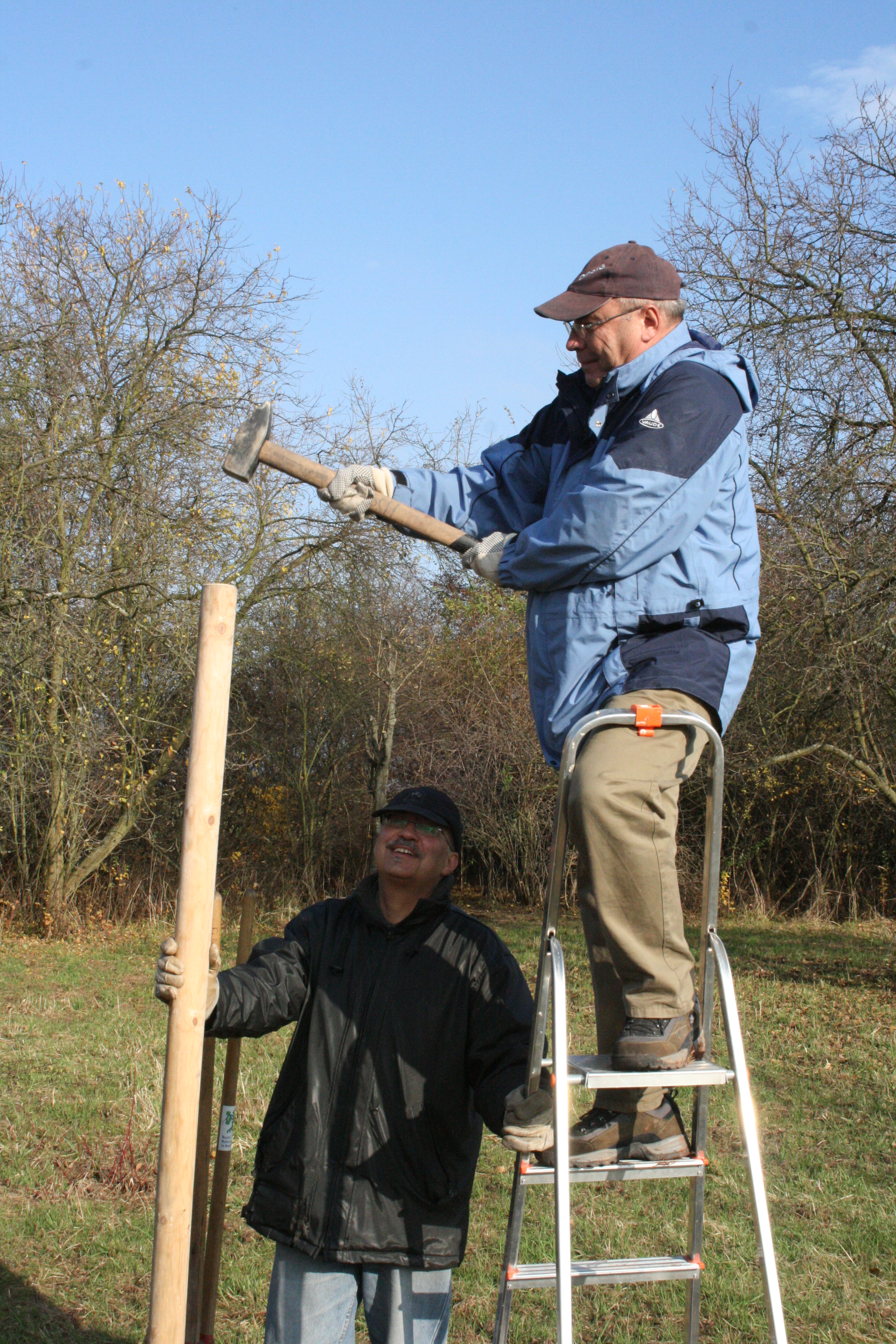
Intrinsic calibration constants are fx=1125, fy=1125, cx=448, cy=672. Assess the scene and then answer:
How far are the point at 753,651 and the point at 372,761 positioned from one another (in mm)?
13319

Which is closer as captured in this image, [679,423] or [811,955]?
[679,423]

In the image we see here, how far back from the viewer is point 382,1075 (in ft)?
9.46

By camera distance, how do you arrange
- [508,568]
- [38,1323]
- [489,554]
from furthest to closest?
[38,1323]
[489,554]
[508,568]

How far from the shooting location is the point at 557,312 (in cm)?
263

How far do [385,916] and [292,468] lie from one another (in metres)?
1.26

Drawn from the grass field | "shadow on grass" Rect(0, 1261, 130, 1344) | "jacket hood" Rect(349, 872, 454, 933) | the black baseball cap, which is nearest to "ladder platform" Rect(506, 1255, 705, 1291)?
"jacket hood" Rect(349, 872, 454, 933)

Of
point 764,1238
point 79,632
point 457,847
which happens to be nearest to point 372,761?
point 79,632

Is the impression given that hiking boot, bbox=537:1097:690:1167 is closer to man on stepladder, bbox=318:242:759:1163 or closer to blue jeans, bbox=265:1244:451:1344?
man on stepladder, bbox=318:242:759:1163

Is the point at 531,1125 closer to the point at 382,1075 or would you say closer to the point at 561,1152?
the point at 561,1152

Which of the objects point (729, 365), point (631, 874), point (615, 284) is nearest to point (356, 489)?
point (615, 284)

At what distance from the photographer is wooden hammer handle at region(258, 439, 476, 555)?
301 centimetres

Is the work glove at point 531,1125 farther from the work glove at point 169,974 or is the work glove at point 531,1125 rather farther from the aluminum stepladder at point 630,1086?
the work glove at point 169,974

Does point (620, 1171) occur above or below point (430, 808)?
below

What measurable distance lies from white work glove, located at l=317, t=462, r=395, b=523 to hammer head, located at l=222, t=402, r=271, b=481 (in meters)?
0.21
